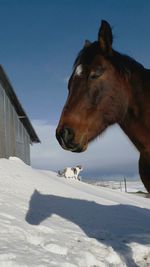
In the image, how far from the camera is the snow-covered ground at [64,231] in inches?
222

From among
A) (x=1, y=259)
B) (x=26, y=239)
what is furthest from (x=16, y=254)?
(x=26, y=239)


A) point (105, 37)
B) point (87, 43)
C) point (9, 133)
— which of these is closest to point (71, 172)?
point (9, 133)

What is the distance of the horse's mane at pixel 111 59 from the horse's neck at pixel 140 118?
22 centimetres

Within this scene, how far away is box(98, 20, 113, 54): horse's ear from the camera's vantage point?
3850 millimetres

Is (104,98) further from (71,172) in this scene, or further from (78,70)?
(71,172)

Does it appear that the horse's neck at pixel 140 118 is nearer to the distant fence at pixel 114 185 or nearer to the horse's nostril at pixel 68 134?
the horse's nostril at pixel 68 134

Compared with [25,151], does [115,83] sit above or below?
above

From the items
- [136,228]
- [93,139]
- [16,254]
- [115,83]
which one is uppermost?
[115,83]

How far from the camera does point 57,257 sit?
18.4 ft

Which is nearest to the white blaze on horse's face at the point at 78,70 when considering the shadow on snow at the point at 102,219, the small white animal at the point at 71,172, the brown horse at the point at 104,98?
the brown horse at the point at 104,98

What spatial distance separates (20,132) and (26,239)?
778 inches

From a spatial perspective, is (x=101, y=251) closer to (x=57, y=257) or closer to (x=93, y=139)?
(x=57, y=257)

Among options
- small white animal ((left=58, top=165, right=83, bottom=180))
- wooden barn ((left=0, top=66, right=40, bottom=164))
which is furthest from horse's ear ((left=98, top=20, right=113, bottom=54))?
small white animal ((left=58, top=165, right=83, bottom=180))

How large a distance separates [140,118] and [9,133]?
17894mm
